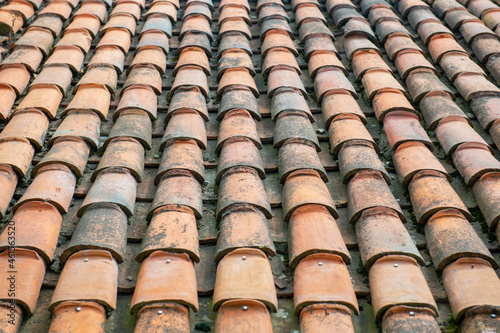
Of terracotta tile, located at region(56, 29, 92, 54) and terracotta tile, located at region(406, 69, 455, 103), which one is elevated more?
terracotta tile, located at region(56, 29, 92, 54)

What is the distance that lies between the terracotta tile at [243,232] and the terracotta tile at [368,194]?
1.79 ft

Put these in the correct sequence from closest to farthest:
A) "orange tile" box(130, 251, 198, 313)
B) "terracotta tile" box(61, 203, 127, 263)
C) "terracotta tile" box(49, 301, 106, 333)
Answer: "terracotta tile" box(49, 301, 106, 333)
"orange tile" box(130, 251, 198, 313)
"terracotta tile" box(61, 203, 127, 263)

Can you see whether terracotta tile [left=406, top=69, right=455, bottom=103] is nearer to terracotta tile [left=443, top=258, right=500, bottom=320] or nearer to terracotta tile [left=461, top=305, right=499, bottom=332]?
terracotta tile [left=443, top=258, right=500, bottom=320]

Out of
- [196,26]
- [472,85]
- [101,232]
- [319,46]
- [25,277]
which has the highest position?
[196,26]

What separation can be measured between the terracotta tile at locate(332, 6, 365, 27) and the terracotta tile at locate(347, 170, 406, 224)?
2467 mm

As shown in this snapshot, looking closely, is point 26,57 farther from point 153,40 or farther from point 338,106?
point 338,106

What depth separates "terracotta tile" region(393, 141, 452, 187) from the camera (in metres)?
2.96

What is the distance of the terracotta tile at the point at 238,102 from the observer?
3.54 meters

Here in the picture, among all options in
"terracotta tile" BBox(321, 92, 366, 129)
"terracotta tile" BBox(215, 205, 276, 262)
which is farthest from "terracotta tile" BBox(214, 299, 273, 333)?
"terracotta tile" BBox(321, 92, 366, 129)

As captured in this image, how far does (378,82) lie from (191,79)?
5.04 feet

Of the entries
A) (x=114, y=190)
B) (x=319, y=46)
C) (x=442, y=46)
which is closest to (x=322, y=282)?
(x=114, y=190)

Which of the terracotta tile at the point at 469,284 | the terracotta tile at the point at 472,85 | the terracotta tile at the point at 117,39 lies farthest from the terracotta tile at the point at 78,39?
the terracotta tile at the point at 469,284

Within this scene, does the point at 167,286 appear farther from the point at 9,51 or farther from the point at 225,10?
the point at 225,10

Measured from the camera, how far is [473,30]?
4.56 metres
